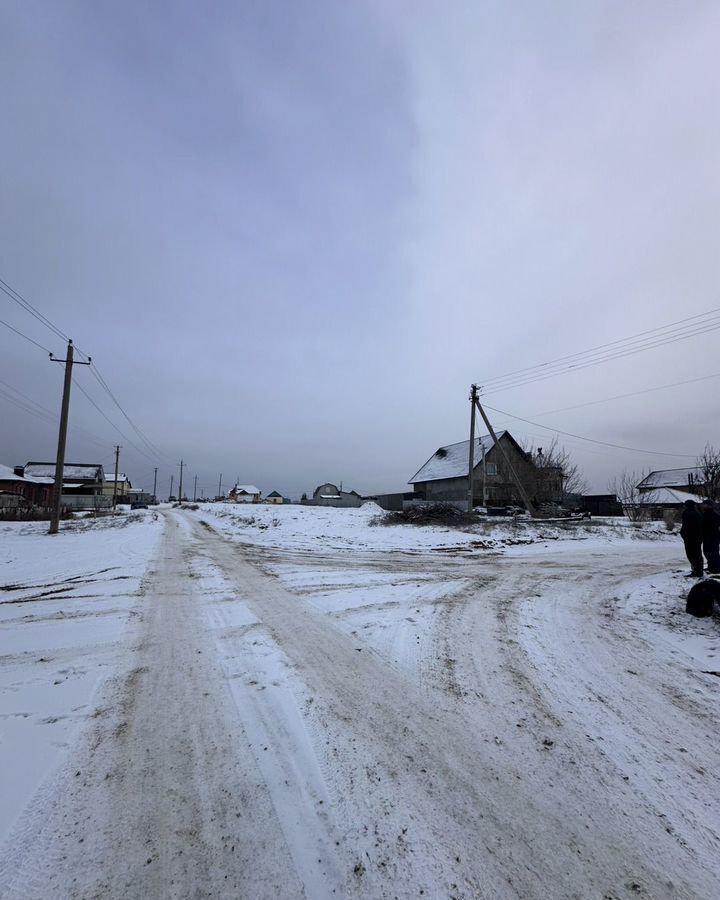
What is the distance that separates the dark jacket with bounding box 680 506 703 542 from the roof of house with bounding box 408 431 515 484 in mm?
33311

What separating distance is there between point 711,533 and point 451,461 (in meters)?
40.4

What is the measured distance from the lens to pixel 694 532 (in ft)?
30.9

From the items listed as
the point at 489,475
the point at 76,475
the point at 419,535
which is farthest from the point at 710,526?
the point at 76,475

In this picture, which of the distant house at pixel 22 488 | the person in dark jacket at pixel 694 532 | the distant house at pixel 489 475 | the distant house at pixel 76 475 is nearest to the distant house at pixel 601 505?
the distant house at pixel 489 475

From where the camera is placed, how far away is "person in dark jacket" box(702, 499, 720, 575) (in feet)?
30.0

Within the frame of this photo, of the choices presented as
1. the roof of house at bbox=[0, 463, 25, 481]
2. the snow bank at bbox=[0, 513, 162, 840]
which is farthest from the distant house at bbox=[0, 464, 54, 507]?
the snow bank at bbox=[0, 513, 162, 840]

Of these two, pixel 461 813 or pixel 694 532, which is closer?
pixel 461 813

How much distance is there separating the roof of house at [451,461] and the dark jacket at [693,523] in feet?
109

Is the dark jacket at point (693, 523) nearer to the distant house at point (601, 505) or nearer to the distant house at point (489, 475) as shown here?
the distant house at point (489, 475)

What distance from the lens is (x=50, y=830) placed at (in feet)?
7.20

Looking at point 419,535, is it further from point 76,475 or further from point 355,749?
point 76,475

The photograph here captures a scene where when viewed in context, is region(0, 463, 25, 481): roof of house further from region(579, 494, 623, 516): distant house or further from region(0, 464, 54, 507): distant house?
region(579, 494, 623, 516): distant house

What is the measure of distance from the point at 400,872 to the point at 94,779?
195 centimetres

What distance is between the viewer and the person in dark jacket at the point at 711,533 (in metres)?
9.15
